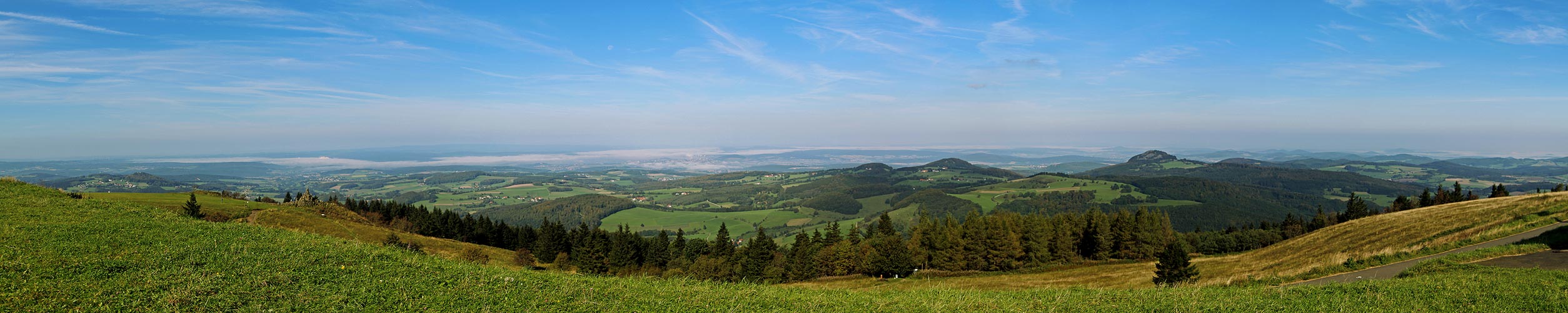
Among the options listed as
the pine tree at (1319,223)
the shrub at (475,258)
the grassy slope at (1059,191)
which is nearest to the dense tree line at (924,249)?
the shrub at (475,258)

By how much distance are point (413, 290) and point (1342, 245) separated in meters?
47.3

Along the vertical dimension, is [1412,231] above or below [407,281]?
below

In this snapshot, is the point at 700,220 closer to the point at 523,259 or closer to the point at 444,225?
the point at 444,225

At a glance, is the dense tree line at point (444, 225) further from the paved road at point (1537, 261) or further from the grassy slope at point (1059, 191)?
the grassy slope at point (1059, 191)

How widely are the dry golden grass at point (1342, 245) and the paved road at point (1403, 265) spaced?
0.59 m

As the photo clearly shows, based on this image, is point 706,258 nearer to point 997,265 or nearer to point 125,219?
point 997,265

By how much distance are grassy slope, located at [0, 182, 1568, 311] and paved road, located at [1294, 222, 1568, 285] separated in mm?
7083

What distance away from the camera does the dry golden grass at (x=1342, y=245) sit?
75.3ft

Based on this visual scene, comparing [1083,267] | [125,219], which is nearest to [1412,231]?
[1083,267]

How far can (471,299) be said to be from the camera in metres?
Result: 7.52

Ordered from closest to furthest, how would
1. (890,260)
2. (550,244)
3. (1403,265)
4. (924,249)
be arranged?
1. (1403,265)
2. (890,260)
3. (924,249)
4. (550,244)

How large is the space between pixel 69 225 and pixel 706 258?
2043 inches

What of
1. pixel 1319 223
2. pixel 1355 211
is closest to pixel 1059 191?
pixel 1355 211

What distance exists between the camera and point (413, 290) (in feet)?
25.5
